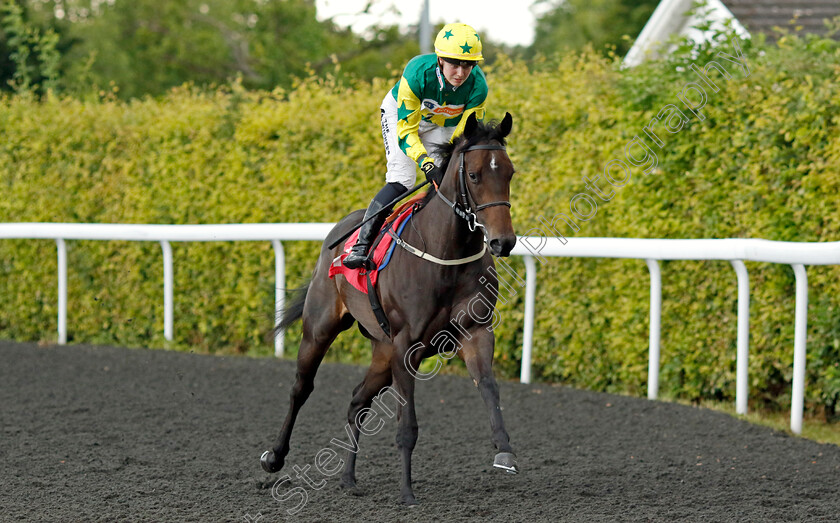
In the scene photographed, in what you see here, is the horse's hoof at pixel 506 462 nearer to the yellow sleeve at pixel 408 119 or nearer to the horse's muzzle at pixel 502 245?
the horse's muzzle at pixel 502 245

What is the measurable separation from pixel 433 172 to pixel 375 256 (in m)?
0.55

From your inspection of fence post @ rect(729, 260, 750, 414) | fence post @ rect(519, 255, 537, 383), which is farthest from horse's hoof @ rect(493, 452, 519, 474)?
fence post @ rect(519, 255, 537, 383)

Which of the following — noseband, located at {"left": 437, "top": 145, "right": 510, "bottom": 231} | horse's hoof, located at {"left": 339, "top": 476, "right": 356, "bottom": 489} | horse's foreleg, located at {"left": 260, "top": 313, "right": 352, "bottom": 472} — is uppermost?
noseband, located at {"left": 437, "top": 145, "right": 510, "bottom": 231}

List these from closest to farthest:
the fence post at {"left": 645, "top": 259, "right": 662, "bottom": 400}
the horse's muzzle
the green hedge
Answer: the horse's muzzle < the green hedge < the fence post at {"left": 645, "top": 259, "right": 662, "bottom": 400}

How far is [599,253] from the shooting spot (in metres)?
6.41

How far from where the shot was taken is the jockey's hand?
420 centimetres

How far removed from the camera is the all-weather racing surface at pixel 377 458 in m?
4.02

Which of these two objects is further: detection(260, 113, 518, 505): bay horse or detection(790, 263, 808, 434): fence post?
detection(790, 263, 808, 434): fence post

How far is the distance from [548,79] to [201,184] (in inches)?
142

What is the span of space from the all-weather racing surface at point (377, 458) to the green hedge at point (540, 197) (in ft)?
1.86

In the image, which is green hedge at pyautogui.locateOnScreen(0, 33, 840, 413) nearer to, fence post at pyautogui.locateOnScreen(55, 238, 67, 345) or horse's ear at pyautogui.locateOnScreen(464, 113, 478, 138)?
fence post at pyautogui.locateOnScreen(55, 238, 67, 345)

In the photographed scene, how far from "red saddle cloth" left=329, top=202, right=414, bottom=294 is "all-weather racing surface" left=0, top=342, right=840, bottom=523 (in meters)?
0.98

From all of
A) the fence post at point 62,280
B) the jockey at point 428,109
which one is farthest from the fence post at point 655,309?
the fence post at point 62,280

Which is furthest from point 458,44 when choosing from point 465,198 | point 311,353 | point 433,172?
point 311,353
